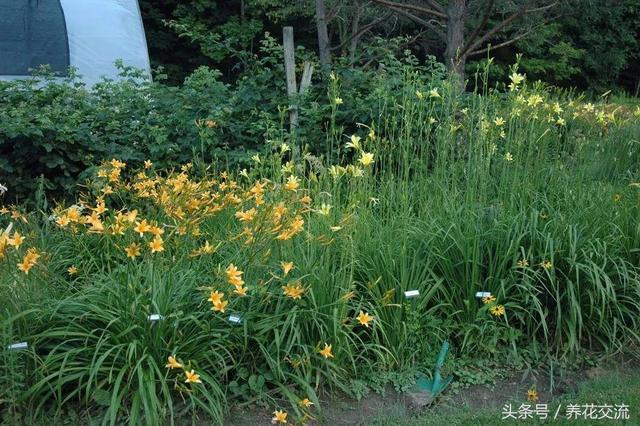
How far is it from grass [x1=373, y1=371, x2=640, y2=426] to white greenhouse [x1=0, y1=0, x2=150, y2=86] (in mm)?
8392

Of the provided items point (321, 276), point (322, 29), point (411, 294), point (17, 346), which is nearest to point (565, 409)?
point (411, 294)

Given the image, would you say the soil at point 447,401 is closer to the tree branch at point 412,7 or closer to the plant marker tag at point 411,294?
the plant marker tag at point 411,294

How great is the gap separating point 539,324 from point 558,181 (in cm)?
116

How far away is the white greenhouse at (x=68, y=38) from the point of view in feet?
35.4

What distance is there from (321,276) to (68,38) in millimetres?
8747

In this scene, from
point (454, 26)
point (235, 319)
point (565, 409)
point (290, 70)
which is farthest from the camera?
point (454, 26)

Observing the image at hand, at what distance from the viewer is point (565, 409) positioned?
382 centimetres

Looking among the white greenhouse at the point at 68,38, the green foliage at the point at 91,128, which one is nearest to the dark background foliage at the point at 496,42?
the white greenhouse at the point at 68,38

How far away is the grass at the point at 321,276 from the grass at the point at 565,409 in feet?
0.85

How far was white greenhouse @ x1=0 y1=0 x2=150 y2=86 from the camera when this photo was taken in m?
10.8

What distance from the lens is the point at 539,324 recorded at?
4.34 metres

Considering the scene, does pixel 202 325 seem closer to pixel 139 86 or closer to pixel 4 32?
pixel 139 86

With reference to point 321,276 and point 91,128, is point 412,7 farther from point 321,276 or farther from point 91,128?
point 321,276

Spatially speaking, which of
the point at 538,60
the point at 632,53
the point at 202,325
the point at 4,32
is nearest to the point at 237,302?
the point at 202,325
